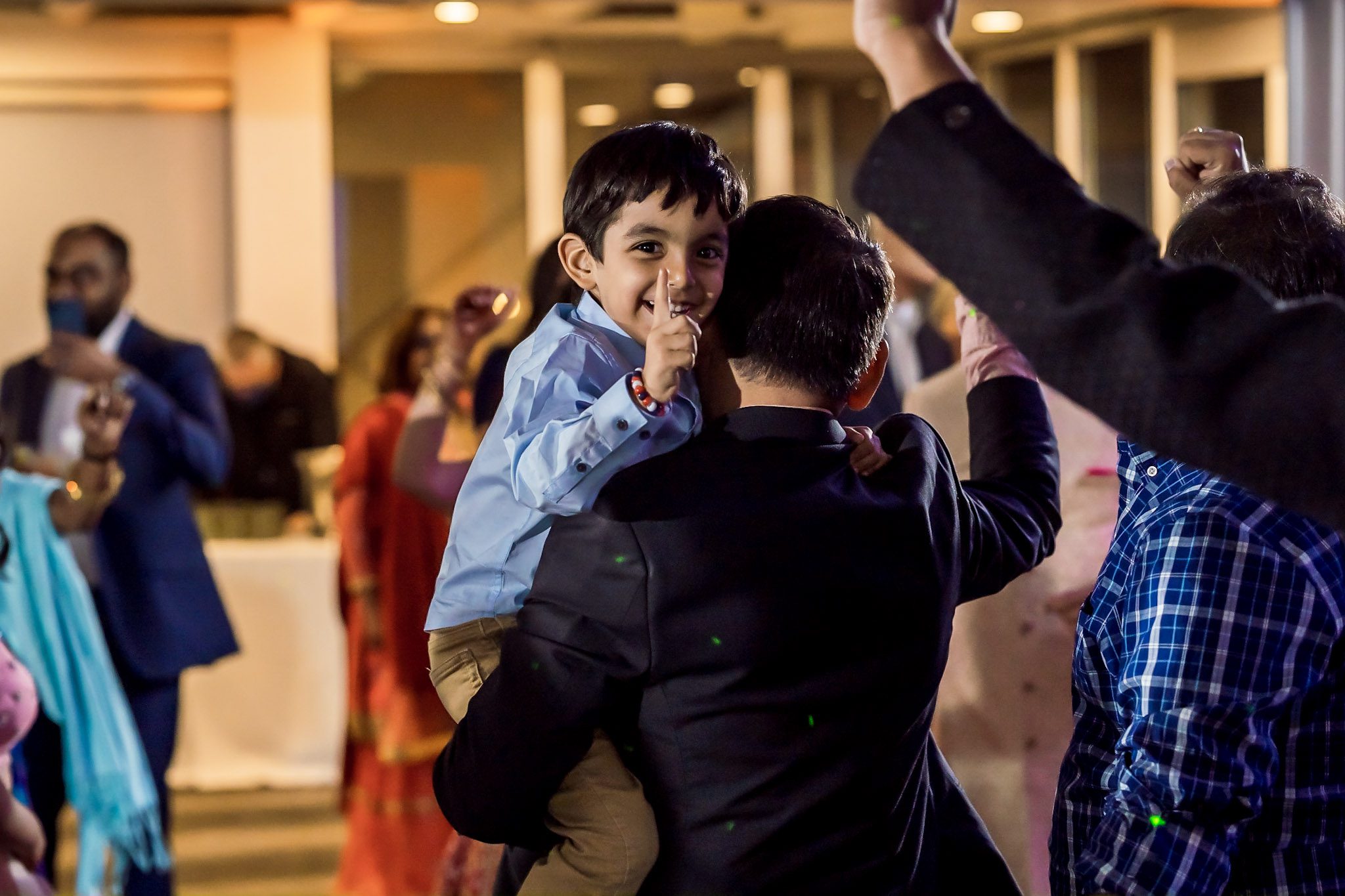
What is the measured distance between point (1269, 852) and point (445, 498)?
1.91 meters

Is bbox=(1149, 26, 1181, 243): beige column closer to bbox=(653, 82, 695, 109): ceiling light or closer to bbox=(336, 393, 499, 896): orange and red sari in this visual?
bbox=(653, 82, 695, 109): ceiling light

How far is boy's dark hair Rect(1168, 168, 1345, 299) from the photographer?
3.49ft

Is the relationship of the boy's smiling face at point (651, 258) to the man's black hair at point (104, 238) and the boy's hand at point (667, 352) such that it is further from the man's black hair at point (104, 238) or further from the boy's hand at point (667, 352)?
the man's black hair at point (104, 238)

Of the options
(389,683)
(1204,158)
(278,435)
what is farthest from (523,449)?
(278,435)

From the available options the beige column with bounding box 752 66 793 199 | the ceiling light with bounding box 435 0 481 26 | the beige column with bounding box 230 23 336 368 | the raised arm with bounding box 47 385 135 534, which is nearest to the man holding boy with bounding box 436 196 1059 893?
the raised arm with bounding box 47 385 135 534

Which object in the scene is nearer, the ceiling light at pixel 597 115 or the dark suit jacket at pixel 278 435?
the dark suit jacket at pixel 278 435

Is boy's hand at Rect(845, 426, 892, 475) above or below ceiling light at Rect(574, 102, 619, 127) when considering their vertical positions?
below

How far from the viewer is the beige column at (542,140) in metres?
8.25

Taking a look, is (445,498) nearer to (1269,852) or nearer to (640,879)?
(640,879)

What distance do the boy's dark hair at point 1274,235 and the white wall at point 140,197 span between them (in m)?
7.25

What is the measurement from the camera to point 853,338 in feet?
3.75

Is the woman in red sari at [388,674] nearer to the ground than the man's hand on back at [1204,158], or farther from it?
nearer to the ground

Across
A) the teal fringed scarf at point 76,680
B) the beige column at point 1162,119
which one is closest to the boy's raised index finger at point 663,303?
the teal fringed scarf at point 76,680

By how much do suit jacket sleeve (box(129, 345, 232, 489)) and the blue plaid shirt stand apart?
2.60 metres
